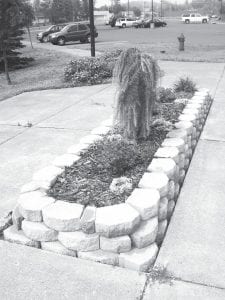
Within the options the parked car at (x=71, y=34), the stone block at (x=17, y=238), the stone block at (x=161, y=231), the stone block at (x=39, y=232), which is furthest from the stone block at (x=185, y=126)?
the parked car at (x=71, y=34)

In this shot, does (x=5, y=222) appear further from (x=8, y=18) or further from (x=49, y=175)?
(x=8, y=18)

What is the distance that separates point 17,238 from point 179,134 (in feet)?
8.58

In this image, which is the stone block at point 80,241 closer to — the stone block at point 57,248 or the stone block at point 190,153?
the stone block at point 57,248

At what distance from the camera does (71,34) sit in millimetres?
27625

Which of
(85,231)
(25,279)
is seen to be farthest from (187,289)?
(25,279)

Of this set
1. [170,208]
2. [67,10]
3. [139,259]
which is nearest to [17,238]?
[139,259]

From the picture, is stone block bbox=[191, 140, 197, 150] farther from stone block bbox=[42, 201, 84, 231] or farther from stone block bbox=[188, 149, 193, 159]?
stone block bbox=[42, 201, 84, 231]

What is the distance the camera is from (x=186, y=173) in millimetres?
4875

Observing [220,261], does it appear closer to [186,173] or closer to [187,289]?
[187,289]

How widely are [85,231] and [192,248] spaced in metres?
0.98

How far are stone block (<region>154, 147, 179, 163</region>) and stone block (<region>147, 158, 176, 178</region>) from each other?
89 mm

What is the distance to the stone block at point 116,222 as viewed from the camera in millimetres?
3170

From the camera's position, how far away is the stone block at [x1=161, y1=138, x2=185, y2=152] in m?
4.64

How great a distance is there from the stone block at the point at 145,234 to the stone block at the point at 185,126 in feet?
7.42
